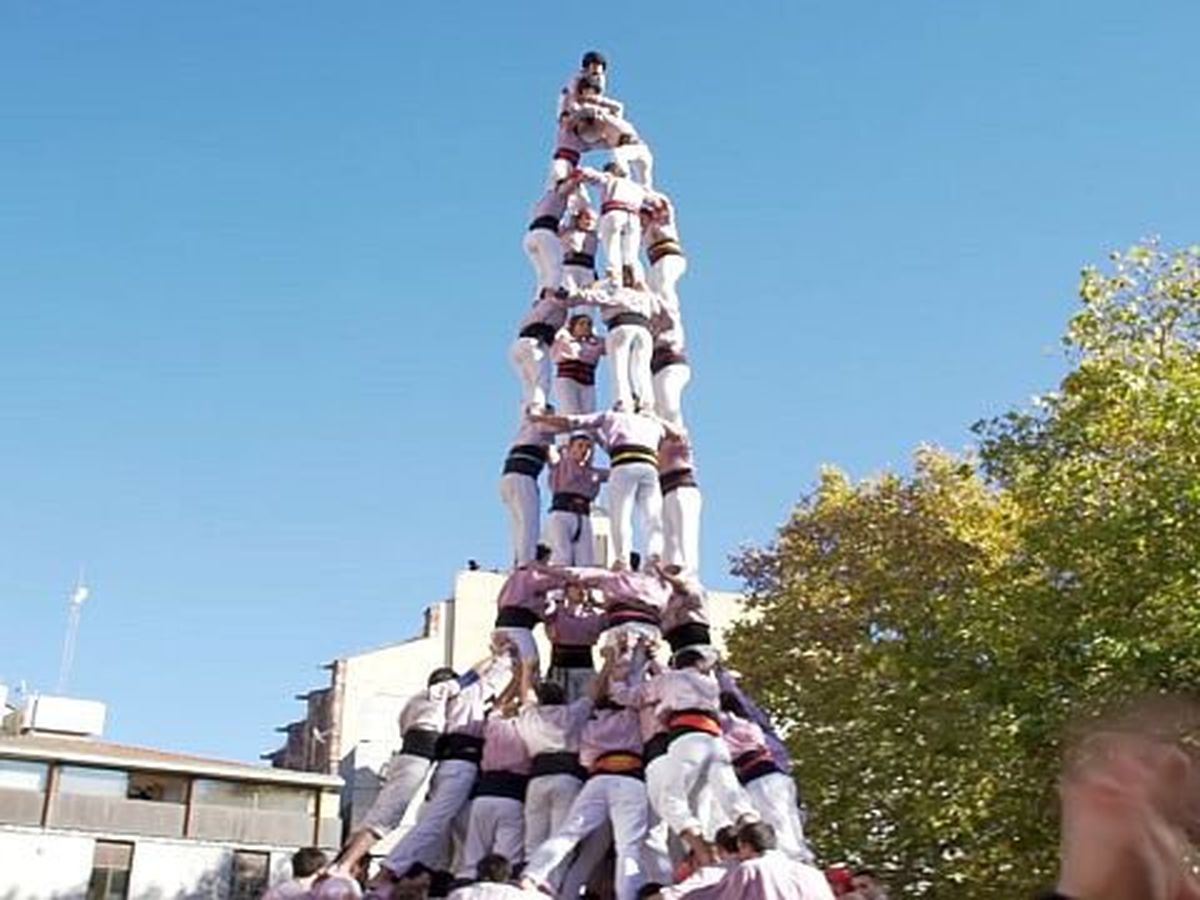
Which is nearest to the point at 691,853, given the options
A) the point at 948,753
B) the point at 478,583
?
the point at 948,753

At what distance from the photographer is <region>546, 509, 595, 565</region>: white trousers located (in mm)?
13875

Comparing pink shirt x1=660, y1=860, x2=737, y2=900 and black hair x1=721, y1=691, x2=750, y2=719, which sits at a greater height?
black hair x1=721, y1=691, x2=750, y2=719

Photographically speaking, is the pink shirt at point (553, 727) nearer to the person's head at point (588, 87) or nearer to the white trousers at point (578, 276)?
the white trousers at point (578, 276)

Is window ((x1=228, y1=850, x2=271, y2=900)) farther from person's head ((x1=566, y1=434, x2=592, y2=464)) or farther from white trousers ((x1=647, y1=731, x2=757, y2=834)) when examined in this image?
white trousers ((x1=647, y1=731, x2=757, y2=834))

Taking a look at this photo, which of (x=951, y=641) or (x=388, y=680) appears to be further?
(x=388, y=680)

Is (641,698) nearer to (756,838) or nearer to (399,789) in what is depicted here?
(399,789)

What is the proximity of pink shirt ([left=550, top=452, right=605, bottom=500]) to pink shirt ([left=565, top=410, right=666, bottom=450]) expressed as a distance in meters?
0.37

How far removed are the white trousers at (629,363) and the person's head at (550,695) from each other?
294 centimetres

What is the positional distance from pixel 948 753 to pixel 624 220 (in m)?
8.79

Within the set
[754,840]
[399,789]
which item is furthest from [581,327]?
[754,840]

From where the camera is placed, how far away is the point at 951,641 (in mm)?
20141

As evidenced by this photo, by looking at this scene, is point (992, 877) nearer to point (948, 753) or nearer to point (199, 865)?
point (948, 753)

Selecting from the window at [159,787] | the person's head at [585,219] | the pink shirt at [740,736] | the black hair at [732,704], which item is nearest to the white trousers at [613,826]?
the pink shirt at [740,736]

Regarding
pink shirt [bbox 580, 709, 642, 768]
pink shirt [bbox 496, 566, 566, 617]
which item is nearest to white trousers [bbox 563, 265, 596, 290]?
pink shirt [bbox 496, 566, 566, 617]
